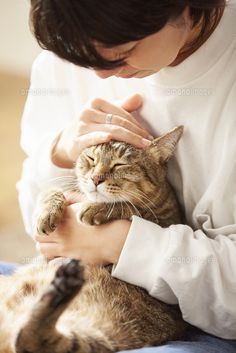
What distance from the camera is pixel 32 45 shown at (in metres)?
2.62

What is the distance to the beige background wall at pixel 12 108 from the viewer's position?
232 centimetres

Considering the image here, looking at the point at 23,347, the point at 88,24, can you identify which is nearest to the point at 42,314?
the point at 23,347

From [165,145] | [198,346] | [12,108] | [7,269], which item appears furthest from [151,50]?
[12,108]

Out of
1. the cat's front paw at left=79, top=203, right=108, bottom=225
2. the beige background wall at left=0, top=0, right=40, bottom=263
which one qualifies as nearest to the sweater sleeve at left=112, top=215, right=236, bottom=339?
the cat's front paw at left=79, top=203, right=108, bottom=225

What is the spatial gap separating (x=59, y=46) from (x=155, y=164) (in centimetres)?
48

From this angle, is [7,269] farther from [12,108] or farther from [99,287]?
[12,108]

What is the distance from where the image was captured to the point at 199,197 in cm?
122

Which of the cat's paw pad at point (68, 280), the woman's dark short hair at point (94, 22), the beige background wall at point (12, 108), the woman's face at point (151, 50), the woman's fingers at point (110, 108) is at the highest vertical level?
the woman's dark short hair at point (94, 22)

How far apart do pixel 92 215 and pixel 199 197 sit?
0.88 feet

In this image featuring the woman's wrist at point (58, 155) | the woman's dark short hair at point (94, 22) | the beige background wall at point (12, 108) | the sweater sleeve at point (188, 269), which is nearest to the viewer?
the woman's dark short hair at point (94, 22)

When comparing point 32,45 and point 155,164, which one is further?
point 32,45

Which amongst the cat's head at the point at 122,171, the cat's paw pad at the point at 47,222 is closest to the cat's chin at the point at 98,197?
the cat's head at the point at 122,171

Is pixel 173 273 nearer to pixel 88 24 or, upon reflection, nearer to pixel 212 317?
pixel 212 317

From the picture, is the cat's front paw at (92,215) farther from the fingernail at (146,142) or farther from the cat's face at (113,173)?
the fingernail at (146,142)
